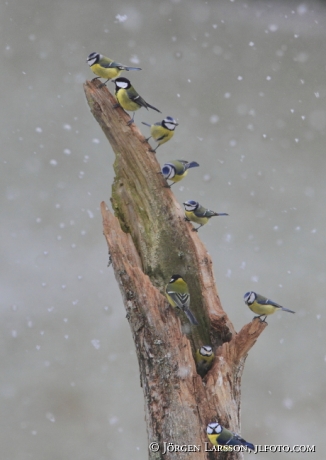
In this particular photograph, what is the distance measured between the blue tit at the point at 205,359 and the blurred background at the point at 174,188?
7.70ft

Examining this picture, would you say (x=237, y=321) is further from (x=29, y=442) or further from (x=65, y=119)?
(x=65, y=119)

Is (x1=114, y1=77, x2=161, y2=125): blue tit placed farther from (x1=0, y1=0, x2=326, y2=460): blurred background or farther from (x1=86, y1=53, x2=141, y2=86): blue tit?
(x1=0, y1=0, x2=326, y2=460): blurred background

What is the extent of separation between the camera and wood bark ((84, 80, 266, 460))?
1.88 metres

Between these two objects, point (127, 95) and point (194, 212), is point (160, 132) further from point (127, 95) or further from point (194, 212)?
point (194, 212)

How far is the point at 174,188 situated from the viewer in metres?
4.47

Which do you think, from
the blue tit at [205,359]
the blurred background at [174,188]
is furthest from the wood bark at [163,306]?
the blurred background at [174,188]

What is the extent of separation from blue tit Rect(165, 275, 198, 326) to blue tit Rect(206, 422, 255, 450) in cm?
39

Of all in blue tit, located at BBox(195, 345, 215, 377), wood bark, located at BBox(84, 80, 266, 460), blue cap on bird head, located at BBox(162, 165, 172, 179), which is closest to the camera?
wood bark, located at BBox(84, 80, 266, 460)

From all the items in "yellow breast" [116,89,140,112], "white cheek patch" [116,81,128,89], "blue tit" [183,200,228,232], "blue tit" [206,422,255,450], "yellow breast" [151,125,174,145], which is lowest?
"blue tit" [206,422,255,450]

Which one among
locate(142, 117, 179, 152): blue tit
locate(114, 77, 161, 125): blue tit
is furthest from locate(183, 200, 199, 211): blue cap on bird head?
locate(114, 77, 161, 125): blue tit

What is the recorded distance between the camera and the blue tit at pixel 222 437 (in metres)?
1.76

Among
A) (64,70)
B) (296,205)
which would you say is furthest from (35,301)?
(296,205)

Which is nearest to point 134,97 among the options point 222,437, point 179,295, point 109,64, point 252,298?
point 109,64

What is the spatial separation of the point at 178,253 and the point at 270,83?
2790 millimetres
